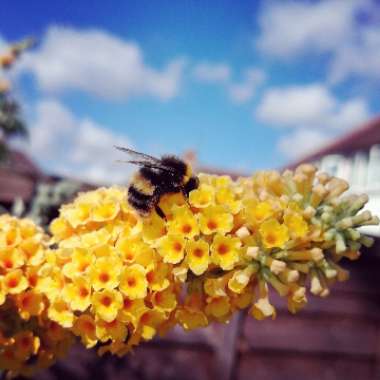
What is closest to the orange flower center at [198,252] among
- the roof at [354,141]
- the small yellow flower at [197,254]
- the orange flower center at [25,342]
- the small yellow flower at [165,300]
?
the small yellow flower at [197,254]

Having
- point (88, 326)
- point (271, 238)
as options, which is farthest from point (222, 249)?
point (88, 326)

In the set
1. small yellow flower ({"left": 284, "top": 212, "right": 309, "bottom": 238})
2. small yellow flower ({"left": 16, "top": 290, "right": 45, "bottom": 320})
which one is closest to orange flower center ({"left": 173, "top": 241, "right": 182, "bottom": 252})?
small yellow flower ({"left": 284, "top": 212, "right": 309, "bottom": 238})

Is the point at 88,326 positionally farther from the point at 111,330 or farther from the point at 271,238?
the point at 271,238

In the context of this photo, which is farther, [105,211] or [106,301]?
[105,211]

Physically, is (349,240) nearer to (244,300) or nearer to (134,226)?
(244,300)

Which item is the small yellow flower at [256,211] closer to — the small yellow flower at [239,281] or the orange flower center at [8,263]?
the small yellow flower at [239,281]

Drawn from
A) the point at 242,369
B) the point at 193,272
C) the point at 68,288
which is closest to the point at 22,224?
the point at 68,288

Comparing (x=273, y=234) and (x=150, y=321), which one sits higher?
(x=273, y=234)
